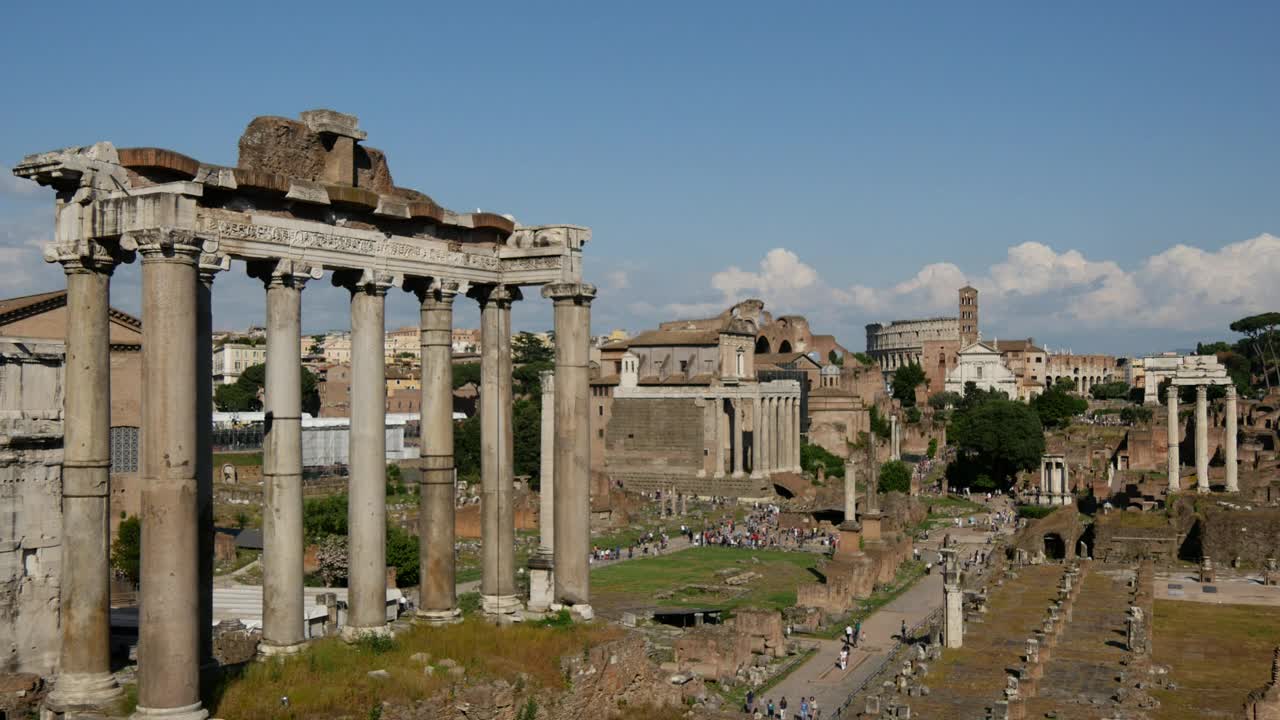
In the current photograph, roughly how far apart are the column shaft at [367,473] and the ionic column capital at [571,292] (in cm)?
253

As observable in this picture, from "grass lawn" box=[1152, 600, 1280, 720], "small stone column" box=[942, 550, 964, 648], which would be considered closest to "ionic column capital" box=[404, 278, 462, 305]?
"grass lawn" box=[1152, 600, 1280, 720]

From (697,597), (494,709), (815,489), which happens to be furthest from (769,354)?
(494,709)

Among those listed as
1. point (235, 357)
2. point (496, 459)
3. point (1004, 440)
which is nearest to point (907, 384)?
point (1004, 440)

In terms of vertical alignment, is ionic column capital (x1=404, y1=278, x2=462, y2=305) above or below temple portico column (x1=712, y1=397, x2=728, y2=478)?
above

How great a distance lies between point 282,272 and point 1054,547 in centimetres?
4771

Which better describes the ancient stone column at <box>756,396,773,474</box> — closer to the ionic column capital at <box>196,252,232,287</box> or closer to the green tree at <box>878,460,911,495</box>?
the green tree at <box>878,460,911,495</box>

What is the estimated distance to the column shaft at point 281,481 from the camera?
47.1 feet

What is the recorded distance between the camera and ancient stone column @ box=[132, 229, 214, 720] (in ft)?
39.0

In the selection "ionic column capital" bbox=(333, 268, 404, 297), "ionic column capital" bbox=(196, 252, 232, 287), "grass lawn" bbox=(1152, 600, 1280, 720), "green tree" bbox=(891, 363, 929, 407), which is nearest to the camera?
"ionic column capital" bbox=(196, 252, 232, 287)

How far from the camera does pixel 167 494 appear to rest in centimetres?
1195

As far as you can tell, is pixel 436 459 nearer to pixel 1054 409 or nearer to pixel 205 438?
pixel 205 438

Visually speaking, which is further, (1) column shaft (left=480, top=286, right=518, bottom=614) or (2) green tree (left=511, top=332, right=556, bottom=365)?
(2) green tree (left=511, top=332, right=556, bottom=365)

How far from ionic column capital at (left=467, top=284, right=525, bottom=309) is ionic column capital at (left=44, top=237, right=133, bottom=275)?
562cm

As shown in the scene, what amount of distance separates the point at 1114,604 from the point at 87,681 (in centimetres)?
3094
